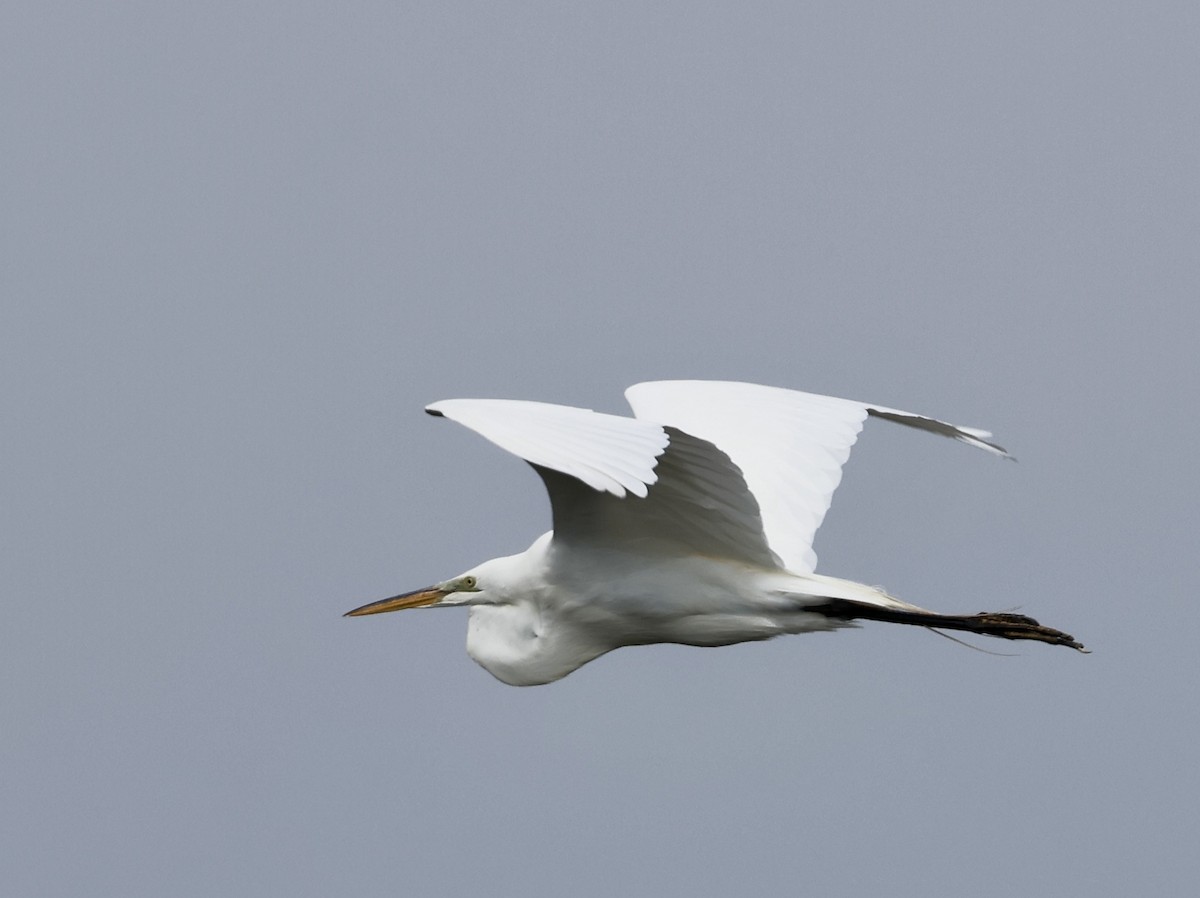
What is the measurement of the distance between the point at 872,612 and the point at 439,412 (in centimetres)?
215

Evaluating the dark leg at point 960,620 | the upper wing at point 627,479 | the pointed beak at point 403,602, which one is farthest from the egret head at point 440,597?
the dark leg at point 960,620

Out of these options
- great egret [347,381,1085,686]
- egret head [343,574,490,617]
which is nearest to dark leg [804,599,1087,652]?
great egret [347,381,1085,686]

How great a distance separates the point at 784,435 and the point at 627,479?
3.07m

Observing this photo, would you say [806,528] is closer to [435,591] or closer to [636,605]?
[636,605]

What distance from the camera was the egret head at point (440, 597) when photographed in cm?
830

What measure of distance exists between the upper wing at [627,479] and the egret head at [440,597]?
802mm

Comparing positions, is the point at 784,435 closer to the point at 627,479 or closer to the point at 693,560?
the point at 693,560

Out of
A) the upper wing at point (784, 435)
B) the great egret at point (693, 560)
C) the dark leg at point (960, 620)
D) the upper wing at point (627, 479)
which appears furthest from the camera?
the upper wing at point (784, 435)

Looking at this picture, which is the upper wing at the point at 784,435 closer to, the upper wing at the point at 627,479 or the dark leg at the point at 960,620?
the dark leg at the point at 960,620

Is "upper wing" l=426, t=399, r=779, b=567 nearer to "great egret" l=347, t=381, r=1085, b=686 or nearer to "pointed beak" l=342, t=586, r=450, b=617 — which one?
"great egret" l=347, t=381, r=1085, b=686

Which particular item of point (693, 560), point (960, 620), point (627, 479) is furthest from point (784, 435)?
point (627, 479)

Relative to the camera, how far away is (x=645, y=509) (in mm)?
7363

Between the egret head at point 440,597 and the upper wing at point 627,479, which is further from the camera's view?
the egret head at point 440,597

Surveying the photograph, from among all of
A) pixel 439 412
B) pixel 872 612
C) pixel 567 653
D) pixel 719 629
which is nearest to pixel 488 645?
pixel 567 653
